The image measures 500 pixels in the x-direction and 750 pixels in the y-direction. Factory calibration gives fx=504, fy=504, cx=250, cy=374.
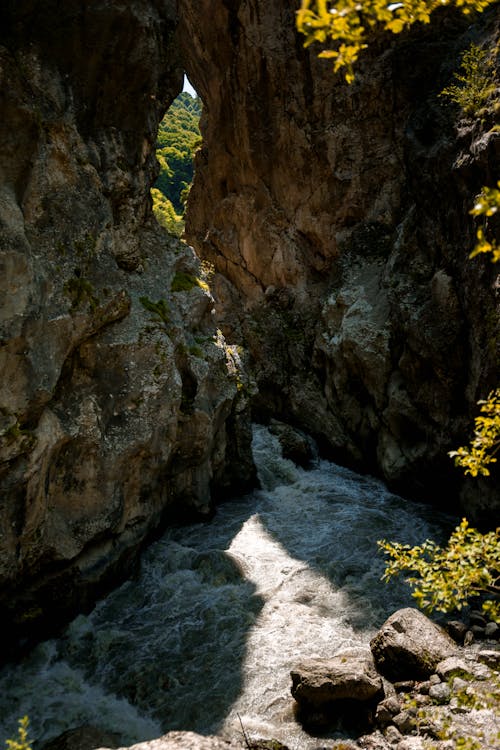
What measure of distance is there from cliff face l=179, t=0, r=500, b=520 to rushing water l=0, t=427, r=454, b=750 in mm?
4051

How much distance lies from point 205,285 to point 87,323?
21.4 feet

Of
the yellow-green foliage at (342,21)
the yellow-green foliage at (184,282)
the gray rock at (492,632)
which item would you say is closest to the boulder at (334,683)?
the gray rock at (492,632)

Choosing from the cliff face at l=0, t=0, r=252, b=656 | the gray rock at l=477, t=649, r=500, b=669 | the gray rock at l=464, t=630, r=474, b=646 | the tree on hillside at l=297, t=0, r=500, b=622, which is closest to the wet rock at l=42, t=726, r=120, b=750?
the cliff face at l=0, t=0, r=252, b=656

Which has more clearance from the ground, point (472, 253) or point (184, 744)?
point (472, 253)

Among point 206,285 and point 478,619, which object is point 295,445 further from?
point 478,619

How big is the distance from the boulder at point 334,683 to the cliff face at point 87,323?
517 cm

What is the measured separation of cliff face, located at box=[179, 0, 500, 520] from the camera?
15.2 metres

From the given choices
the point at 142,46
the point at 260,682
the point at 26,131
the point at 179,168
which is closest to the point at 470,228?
the point at 142,46

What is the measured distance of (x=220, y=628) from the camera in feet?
34.5

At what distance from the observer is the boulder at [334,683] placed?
26.1 ft

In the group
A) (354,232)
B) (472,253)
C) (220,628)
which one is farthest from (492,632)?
(354,232)

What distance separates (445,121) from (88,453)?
608 inches

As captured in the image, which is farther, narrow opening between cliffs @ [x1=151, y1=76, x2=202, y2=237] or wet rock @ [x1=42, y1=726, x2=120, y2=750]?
narrow opening between cliffs @ [x1=151, y1=76, x2=202, y2=237]

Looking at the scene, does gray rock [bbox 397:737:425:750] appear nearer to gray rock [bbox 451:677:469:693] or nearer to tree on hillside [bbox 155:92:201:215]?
gray rock [bbox 451:677:469:693]
